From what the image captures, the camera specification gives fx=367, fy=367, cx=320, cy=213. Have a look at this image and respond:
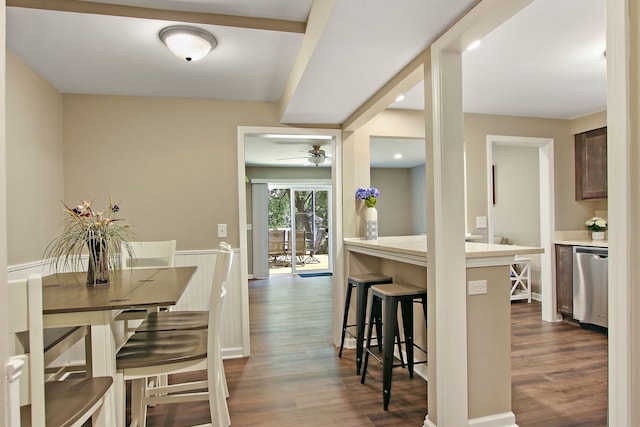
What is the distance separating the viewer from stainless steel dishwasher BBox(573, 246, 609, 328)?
3.61m

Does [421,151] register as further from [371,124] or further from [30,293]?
[30,293]

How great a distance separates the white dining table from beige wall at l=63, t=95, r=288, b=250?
4.34 ft

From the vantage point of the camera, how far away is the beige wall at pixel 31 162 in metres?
2.35

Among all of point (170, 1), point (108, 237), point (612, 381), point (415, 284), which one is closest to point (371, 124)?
point (415, 284)

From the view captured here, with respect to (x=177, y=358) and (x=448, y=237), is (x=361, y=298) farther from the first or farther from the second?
(x=177, y=358)

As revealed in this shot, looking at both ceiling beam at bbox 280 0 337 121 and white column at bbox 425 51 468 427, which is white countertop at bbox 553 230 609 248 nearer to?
white column at bbox 425 51 468 427

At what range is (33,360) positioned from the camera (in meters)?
1.08

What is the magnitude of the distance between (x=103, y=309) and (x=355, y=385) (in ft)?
6.11

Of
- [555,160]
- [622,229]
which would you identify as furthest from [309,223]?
[622,229]

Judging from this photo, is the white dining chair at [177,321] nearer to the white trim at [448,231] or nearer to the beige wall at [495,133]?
the white trim at [448,231]

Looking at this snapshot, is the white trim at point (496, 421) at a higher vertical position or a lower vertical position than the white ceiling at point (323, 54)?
lower

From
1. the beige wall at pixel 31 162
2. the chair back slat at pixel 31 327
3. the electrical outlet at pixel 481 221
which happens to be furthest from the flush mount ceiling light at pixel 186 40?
the electrical outlet at pixel 481 221

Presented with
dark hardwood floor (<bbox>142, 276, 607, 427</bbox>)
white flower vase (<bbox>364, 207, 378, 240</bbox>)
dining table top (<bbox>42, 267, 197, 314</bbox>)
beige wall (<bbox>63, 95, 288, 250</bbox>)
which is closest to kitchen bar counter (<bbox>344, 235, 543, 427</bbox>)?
dark hardwood floor (<bbox>142, 276, 607, 427</bbox>)

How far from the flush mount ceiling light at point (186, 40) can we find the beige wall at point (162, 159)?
45.5 inches
